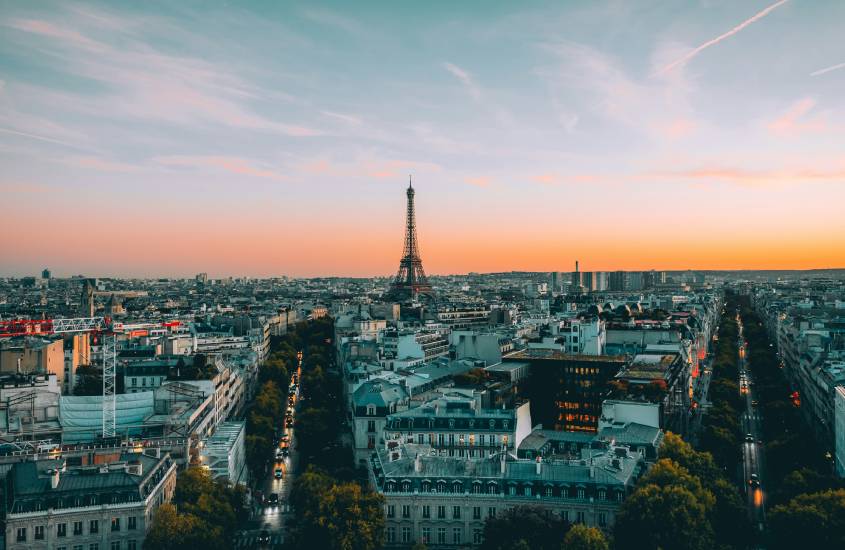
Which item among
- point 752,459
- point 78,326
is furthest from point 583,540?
point 78,326

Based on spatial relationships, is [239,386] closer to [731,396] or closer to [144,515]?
[144,515]

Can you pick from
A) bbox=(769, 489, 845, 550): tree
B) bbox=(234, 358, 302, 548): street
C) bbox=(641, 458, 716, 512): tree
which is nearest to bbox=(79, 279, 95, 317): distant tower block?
bbox=(234, 358, 302, 548): street

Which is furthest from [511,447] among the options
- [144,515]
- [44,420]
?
[44,420]

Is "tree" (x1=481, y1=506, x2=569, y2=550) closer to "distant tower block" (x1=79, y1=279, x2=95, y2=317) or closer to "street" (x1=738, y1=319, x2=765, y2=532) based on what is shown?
"street" (x1=738, y1=319, x2=765, y2=532)

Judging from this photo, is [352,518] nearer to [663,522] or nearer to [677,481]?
[663,522]

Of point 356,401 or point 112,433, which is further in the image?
point 356,401

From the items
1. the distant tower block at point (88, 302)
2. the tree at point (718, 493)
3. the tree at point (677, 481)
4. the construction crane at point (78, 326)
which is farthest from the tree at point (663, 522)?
the distant tower block at point (88, 302)

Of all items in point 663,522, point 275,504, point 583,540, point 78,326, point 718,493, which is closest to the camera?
point 583,540
